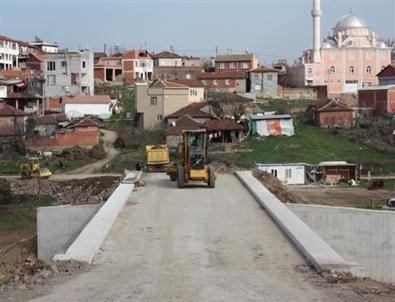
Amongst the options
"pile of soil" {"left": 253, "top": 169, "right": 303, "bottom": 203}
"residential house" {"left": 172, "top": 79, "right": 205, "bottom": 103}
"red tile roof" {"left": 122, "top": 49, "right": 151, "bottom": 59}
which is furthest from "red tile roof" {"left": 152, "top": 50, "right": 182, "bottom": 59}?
"pile of soil" {"left": 253, "top": 169, "right": 303, "bottom": 203}

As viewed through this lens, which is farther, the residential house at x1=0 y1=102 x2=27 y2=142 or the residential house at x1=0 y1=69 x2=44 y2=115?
the residential house at x1=0 y1=69 x2=44 y2=115

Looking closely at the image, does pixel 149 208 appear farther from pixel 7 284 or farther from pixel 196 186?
pixel 7 284

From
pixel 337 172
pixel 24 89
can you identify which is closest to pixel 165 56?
pixel 24 89

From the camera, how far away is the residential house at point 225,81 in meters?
67.6

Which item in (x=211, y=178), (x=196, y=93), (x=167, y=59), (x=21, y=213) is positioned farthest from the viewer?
(x=167, y=59)

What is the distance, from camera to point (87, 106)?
180ft

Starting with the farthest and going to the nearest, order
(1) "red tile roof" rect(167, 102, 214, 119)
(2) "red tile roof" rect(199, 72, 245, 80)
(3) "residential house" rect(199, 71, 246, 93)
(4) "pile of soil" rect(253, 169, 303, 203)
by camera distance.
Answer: (2) "red tile roof" rect(199, 72, 245, 80)
(3) "residential house" rect(199, 71, 246, 93)
(1) "red tile roof" rect(167, 102, 214, 119)
(4) "pile of soil" rect(253, 169, 303, 203)

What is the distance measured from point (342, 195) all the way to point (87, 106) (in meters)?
26.4

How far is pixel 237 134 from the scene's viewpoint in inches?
1829

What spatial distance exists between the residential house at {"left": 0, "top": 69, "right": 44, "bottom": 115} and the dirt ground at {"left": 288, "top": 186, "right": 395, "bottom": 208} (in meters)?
27.1

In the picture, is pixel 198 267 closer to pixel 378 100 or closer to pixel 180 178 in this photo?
pixel 180 178

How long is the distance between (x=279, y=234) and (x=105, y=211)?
395cm

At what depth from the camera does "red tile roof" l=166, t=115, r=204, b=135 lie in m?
45.4

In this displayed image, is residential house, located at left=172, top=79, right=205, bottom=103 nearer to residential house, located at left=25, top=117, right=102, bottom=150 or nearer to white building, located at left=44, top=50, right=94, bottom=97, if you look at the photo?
white building, located at left=44, top=50, right=94, bottom=97
